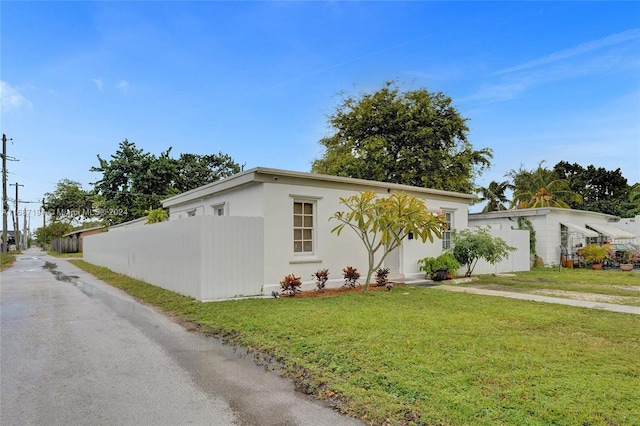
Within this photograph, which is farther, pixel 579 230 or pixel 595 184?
pixel 595 184

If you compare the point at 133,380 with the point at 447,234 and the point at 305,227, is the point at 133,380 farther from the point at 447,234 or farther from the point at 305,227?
the point at 447,234

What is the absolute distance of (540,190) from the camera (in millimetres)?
32031

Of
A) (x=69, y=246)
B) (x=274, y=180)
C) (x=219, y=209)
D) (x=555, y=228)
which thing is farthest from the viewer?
(x=69, y=246)

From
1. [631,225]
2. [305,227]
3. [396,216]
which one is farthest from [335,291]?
[631,225]

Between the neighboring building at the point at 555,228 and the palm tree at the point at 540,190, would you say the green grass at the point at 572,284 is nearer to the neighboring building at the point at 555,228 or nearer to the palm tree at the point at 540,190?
the neighboring building at the point at 555,228

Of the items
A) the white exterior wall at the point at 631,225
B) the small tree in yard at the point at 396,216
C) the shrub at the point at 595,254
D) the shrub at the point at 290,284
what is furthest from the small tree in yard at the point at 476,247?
the white exterior wall at the point at 631,225

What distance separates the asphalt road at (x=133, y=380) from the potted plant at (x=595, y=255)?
1910 centimetres

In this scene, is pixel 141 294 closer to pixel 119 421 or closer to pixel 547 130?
pixel 119 421

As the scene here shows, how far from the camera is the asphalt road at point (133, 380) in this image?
3545 mm

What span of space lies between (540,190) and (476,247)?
22.4 meters

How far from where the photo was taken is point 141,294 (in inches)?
435

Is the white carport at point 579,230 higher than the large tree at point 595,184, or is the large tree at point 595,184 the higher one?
the large tree at point 595,184

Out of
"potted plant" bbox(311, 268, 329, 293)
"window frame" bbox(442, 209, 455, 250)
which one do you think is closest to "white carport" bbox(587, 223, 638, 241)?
"window frame" bbox(442, 209, 455, 250)

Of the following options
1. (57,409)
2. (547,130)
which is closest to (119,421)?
(57,409)
